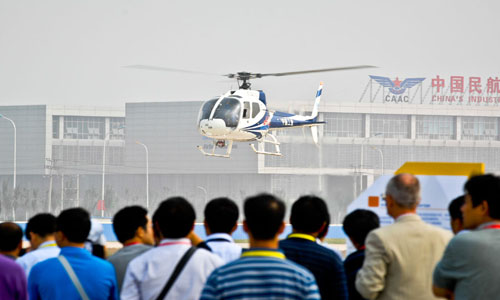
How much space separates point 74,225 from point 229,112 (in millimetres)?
28167

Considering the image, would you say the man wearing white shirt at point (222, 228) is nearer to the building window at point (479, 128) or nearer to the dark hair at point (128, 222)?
the dark hair at point (128, 222)

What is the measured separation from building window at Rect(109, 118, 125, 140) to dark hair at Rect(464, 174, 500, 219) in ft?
398

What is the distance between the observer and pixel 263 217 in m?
4.50

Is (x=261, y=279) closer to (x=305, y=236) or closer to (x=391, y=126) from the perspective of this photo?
(x=305, y=236)

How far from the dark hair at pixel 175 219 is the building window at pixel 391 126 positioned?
104240mm

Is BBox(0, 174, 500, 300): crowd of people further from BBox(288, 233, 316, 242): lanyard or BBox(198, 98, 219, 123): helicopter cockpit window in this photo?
BBox(198, 98, 219, 123): helicopter cockpit window

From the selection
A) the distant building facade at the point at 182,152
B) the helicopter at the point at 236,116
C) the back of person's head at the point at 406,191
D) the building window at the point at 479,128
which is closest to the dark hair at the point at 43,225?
the back of person's head at the point at 406,191

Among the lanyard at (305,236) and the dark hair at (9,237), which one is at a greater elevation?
the lanyard at (305,236)

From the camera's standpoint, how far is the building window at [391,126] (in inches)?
4294

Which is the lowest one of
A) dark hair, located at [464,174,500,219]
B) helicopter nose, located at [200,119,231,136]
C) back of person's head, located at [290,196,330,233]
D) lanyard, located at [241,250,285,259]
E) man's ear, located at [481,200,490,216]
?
lanyard, located at [241,250,285,259]

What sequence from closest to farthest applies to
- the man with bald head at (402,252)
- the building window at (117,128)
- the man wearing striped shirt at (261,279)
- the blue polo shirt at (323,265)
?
the man wearing striped shirt at (261,279) → the man with bald head at (402,252) → the blue polo shirt at (323,265) → the building window at (117,128)

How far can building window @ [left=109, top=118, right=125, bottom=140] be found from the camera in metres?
125

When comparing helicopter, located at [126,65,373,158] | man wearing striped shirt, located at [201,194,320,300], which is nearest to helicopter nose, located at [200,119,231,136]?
helicopter, located at [126,65,373,158]

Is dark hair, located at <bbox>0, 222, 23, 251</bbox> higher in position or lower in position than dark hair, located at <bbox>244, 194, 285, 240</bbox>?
lower
